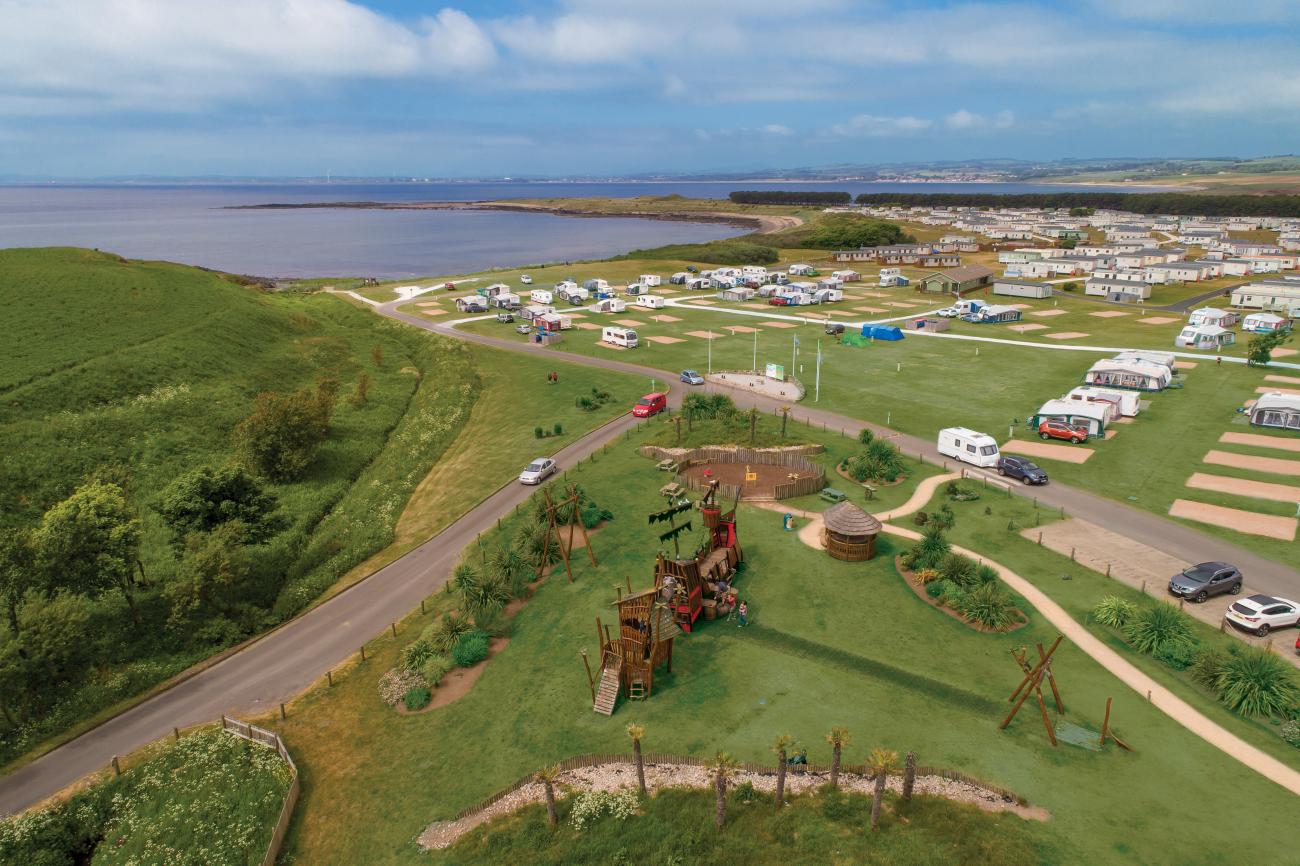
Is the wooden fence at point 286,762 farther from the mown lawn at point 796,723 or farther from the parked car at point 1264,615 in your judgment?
the parked car at point 1264,615

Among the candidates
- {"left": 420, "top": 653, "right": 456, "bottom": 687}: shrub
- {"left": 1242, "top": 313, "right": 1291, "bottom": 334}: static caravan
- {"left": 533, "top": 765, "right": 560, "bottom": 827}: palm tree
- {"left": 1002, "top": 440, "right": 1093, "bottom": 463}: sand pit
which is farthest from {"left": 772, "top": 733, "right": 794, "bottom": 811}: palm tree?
{"left": 1242, "top": 313, "right": 1291, "bottom": 334}: static caravan

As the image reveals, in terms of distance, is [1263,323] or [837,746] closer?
[837,746]

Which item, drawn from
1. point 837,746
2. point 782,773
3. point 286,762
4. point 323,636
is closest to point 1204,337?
point 837,746

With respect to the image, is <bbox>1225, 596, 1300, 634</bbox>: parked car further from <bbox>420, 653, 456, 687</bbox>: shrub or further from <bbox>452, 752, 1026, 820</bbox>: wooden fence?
<bbox>420, 653, 456, 687</bbox>: shrub

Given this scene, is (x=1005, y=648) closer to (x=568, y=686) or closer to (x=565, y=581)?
(x=568, y=686)

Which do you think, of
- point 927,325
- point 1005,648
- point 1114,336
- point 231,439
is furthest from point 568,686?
point 1114,336

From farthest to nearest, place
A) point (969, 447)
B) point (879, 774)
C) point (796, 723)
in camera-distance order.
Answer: point (969, 447) < point (796, 723) < point (879, 774)

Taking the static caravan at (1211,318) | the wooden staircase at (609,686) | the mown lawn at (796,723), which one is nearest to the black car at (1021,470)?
the mown lawn at (796,723)

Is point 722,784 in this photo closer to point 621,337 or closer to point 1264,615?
point 1264,615
